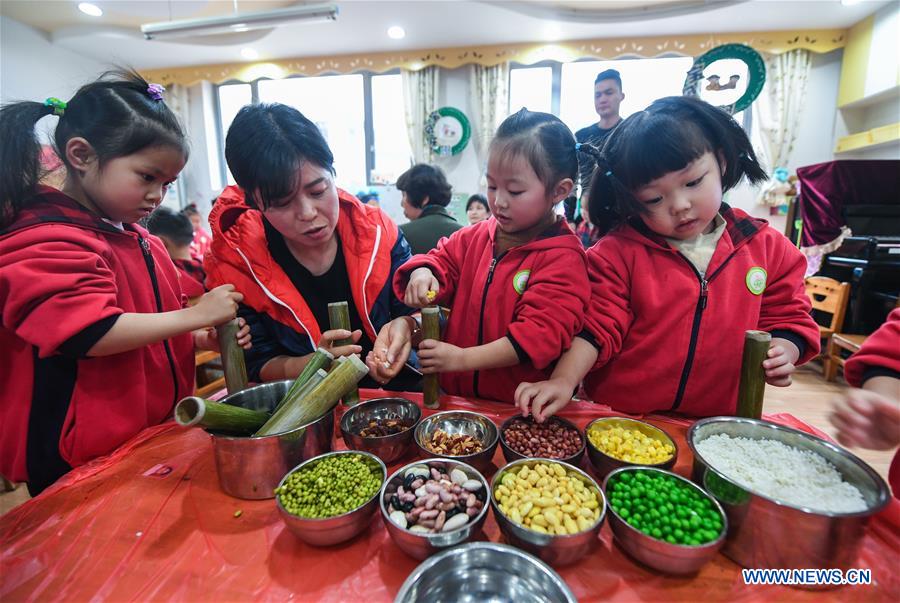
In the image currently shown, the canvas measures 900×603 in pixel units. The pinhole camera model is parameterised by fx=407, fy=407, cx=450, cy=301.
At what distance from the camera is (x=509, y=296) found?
1173 millimetres

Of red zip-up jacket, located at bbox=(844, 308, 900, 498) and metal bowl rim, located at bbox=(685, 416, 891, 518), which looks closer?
metal bowl rim, located at bbox=(685, 416, 891, 518)

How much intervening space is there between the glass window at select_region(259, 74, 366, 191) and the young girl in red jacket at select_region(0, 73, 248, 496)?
535 cm

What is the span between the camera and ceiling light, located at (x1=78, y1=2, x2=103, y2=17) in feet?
14.3

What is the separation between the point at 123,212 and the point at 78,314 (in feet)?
1.11

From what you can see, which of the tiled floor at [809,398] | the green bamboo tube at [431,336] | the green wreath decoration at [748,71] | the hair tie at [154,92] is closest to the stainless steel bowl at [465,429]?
the green bamboo tube at [431,336]

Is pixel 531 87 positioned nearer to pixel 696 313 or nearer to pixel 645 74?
pixel 645 74

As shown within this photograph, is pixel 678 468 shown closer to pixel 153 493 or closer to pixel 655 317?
pixel 655 317

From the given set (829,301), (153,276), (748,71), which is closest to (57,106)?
(153,276)

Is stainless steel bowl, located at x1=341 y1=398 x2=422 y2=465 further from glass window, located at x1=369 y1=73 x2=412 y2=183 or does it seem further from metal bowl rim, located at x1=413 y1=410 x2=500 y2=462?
glass window, located at x1=369 y1=73 x2=412 y2=183

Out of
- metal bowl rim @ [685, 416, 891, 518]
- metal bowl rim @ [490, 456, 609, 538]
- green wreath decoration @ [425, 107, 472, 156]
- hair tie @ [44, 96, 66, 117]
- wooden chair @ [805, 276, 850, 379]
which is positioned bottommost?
wooden chair @ [805, 276, 850, 379]

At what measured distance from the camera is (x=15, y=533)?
74 centimetres

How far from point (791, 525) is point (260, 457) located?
85 centimetres

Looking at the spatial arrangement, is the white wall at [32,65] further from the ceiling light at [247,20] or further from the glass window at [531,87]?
the glass window at [531,87]

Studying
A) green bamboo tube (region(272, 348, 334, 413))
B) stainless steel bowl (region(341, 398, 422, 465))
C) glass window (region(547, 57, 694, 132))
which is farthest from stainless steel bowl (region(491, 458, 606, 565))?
glass window (region(547, 57, 694, 132))
